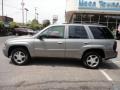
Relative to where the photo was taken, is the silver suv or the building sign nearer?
the silver suv

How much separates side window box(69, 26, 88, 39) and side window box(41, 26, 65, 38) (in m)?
0.35

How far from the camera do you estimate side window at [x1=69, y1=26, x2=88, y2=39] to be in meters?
9.76

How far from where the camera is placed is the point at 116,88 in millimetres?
6855

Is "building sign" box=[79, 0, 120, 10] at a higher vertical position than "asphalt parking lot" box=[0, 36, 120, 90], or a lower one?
higher

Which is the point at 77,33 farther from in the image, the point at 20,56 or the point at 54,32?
the point at 20,56

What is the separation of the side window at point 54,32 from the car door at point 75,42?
0.94 feet

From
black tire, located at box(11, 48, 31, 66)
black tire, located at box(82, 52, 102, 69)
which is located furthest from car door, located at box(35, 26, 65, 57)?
black tire, located at box(82, 52, 102, 69)

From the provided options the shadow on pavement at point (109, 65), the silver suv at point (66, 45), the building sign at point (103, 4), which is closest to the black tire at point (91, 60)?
the silver suv at point (66, 45)

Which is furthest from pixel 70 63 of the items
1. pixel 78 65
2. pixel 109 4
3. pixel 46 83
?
pixel 109 4

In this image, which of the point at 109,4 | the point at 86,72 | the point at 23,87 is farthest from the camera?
the point at 109,4

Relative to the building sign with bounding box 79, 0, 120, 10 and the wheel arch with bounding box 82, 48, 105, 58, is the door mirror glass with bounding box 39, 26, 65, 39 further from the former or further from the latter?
the building sign with bounding box 79, 0, 120, 10

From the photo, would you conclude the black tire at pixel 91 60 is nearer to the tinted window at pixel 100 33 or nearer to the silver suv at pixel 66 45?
the silver suv at pixel 66 45

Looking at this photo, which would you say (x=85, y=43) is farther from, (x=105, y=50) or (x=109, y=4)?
(x=109, y=4)

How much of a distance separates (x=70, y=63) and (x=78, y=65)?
18.8 inches
